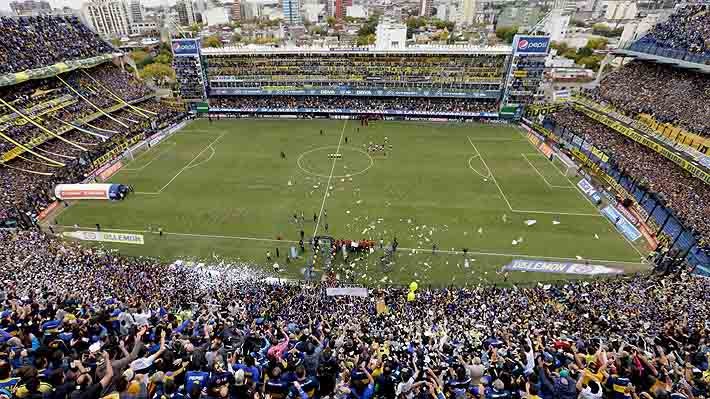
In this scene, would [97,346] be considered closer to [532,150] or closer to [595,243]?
[595,243]

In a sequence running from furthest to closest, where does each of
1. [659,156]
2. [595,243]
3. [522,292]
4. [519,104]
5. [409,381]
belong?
[519,104] < [659,156] < [595,243] < [522,292] < [409,381]

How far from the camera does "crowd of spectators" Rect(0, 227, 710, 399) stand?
7965 millimetres

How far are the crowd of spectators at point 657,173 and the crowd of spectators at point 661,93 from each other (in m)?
Result: 3.69

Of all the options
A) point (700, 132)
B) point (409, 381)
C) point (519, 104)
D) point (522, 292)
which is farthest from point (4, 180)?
point (700, 132)

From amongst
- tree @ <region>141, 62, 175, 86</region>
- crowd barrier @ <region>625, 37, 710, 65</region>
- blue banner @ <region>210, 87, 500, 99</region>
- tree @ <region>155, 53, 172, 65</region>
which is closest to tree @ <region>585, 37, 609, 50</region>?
crowd barrier @ <region>625, 37, 710, 65</region>

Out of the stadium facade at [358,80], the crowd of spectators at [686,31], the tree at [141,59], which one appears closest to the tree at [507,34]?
the stadium facade at [358,80]

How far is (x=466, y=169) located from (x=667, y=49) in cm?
2896

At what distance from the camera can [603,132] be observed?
42.8 meters

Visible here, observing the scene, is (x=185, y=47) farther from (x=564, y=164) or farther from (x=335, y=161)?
(x=564, y=164)

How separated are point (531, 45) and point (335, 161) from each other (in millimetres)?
32680

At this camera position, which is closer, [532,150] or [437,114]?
[532,150]

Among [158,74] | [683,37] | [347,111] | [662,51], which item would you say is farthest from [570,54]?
[158,74]

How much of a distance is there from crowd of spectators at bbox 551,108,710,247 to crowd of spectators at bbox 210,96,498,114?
13.9 metres

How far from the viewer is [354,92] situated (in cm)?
5656
